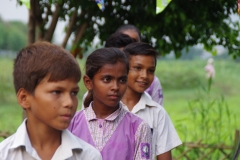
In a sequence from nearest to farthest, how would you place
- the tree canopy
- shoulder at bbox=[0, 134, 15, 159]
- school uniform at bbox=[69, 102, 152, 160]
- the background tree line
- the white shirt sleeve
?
shoulder at bbox=[0, 134, 15, 159]
school uniform at bbox=[69, 102, 152, 160]
the white shirt sleeve
the tree canopy
the background tree line

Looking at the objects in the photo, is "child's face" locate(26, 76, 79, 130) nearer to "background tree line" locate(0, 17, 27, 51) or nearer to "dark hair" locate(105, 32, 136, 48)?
"dark hair" locate(105, 32, 136, 48)

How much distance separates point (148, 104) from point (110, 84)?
597 mm

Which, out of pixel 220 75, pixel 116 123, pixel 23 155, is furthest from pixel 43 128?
pixel 220 75

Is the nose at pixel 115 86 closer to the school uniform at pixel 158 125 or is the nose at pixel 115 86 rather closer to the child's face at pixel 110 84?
the child's face at pixel 110 84

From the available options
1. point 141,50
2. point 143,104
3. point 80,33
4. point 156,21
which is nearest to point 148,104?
point 143,104

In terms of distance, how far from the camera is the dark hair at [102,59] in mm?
3462

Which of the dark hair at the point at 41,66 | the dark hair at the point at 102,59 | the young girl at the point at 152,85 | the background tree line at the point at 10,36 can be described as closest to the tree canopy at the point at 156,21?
the young girl at the point at 152,85

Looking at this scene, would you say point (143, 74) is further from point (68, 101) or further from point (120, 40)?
point (68, 101)

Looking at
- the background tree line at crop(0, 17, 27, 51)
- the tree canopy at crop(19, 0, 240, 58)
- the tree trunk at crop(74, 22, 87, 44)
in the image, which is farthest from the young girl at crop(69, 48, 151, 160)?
the background tree line at crop(0, 17, 27, 51)

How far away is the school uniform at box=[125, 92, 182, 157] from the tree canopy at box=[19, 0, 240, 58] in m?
1.91

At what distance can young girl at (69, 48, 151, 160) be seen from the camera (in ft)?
10.9

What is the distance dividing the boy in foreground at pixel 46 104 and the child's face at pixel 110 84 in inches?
39.0

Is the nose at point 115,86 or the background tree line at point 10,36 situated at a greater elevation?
the background tree line at point 10,36

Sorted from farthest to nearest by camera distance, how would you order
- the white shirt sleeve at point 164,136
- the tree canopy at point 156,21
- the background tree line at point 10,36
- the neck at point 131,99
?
the background tree line at point 10,36 → the tree canopy at point 156,21 → the neck at point 131,99 → the white shirt sleeve at point 164,136
